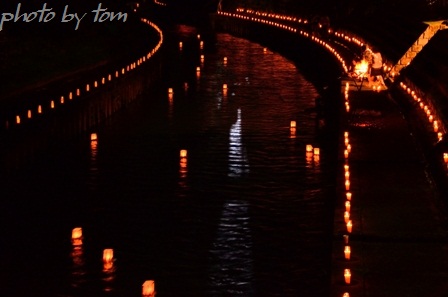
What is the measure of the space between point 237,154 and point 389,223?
742cm

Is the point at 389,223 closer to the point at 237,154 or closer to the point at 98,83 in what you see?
the point at 237,154

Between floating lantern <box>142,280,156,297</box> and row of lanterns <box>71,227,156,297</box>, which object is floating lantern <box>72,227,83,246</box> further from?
floating lantern <box>142,280,156,297</box>

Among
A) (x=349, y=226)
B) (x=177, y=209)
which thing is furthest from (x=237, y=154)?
(x=349, y=226)

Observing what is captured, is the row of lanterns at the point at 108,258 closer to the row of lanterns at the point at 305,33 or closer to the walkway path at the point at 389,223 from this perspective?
the walkway path at the point at 389,223

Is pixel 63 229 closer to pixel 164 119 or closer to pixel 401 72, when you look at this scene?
pixel 164 119

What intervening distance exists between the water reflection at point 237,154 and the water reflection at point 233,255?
98.9 inches

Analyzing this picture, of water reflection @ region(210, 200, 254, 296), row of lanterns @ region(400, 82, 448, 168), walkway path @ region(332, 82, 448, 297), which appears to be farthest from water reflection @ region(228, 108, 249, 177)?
row of lanterns @ region(400, 82, 448, 168)

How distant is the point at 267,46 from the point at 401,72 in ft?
64.2

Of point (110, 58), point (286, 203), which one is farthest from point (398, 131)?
point (110, 58)

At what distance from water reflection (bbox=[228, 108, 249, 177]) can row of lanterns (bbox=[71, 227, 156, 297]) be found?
4.60 m

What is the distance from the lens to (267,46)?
145 ft

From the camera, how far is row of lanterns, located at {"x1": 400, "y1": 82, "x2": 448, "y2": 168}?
17125mm

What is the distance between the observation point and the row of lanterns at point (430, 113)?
56.2ft

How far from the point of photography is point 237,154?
64.2ft
